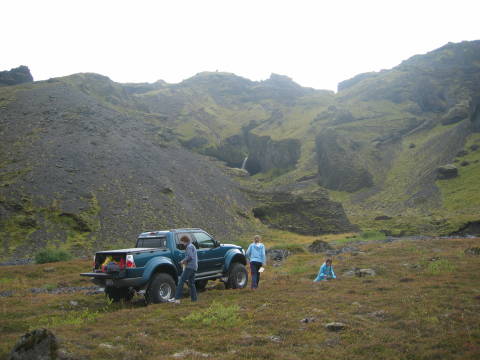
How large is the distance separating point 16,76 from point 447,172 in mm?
103125

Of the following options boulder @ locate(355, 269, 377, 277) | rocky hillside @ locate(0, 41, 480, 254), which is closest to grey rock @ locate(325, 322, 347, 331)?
boulder @ locate(355, 269, 377, 277)

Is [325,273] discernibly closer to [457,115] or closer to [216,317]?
[216,317]

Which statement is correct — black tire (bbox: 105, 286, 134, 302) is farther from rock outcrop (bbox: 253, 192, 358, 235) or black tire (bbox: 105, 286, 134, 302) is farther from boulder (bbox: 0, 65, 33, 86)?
boulder (bbox: 0, 65, 33, 86)

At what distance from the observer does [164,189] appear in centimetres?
4800

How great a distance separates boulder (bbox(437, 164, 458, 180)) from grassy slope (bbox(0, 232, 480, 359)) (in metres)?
73.4

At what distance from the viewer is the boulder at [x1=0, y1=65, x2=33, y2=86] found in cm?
9084

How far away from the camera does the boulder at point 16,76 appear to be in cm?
9084

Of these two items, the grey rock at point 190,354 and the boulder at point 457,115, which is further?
the boulder at point 457,115

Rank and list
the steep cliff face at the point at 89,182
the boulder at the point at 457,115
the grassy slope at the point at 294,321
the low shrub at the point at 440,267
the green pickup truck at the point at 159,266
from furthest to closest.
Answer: the boulder at the point at 457,115
the steep cliff face at the point at 89,182
the low shrub at the point at 440,267
the green pickup truck at the point at 159,266
the grassy slope at the point at 294,321

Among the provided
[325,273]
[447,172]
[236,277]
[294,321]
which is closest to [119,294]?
[236,277]

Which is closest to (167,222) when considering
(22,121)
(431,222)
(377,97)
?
(22,121)

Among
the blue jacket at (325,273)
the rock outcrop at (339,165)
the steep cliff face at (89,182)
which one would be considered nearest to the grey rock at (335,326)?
the blue jacket at (325,273)

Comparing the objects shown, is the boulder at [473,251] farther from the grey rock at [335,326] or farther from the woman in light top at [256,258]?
the grey rock at [335,326]

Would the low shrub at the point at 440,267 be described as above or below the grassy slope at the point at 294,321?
below
